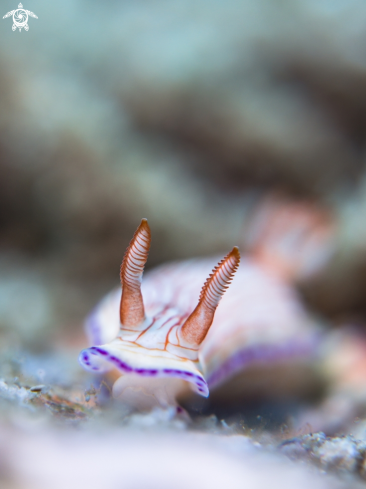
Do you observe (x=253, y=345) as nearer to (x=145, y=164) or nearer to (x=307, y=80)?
(x=145, y=164)

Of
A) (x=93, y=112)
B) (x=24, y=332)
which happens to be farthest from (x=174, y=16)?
(x=24, y=332)

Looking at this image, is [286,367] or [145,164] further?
[145,164]

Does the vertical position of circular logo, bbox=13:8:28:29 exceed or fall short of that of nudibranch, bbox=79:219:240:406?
it exceeds it

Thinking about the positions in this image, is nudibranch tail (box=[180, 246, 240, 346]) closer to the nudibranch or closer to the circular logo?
the nudibranch

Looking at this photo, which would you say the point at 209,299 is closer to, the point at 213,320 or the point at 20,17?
the point at 213,320

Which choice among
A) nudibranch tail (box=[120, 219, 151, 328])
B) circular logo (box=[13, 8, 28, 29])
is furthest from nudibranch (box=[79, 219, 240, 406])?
circular logo (box=[13, 8, 28, 29])

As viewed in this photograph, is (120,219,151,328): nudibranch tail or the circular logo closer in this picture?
(120,219,151,328): nudibranch tail

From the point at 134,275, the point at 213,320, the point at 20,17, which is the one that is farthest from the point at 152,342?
the point at 20,17
